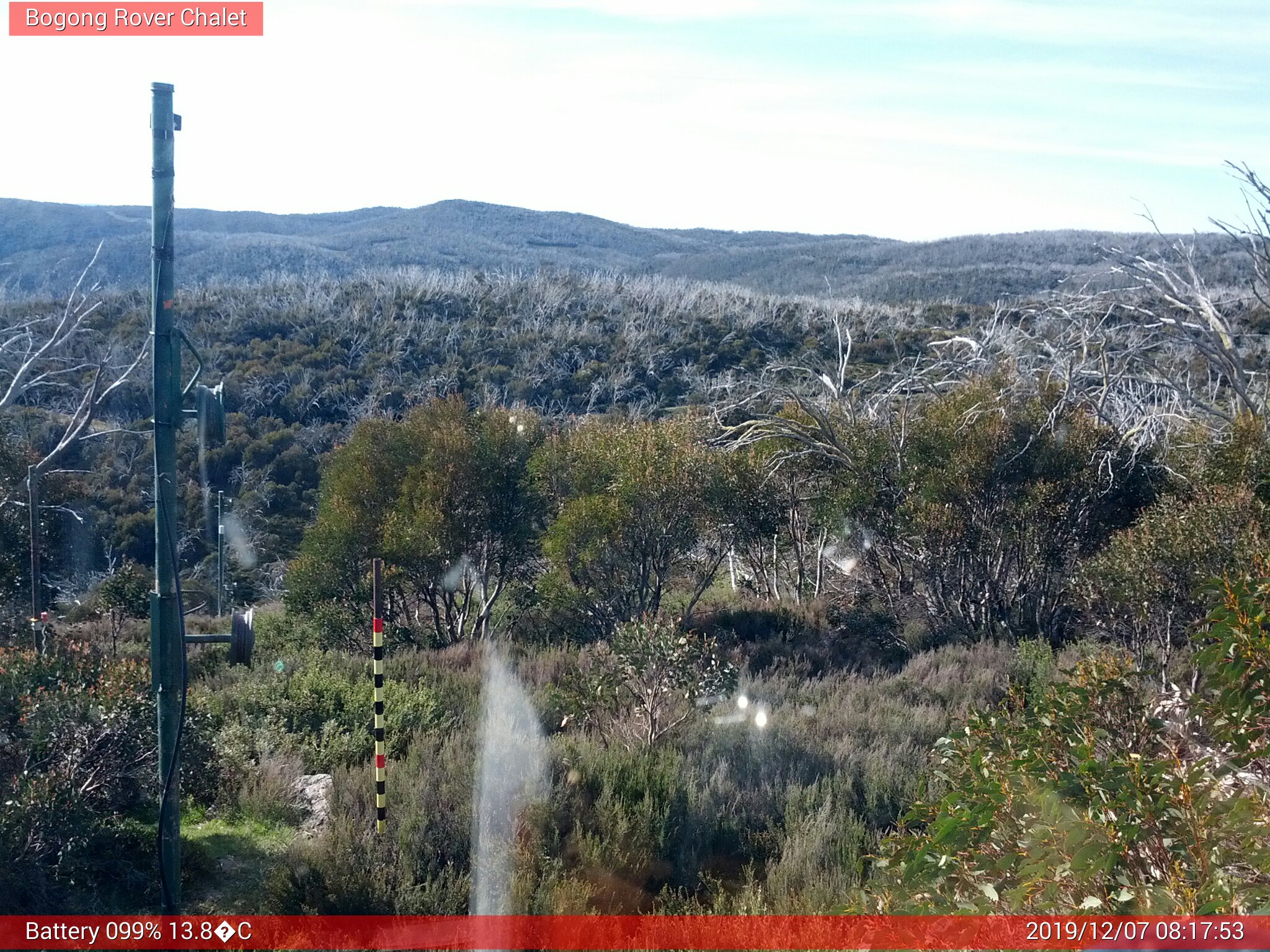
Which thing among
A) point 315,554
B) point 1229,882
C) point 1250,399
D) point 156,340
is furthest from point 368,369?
point 1229,882

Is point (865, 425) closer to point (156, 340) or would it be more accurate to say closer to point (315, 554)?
point (315, 554)

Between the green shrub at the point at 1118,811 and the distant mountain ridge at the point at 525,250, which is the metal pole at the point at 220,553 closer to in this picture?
the green shrub at the point at 1118,811

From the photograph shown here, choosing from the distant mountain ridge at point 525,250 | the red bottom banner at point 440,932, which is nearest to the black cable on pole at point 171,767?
the red bottom banner at point 440,932

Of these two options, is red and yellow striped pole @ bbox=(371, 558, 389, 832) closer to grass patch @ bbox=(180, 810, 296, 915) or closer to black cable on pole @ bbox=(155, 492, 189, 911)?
grass patch @ bbox=(180, 810, 296, 915)

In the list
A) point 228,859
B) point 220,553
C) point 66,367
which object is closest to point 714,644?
point 228,859

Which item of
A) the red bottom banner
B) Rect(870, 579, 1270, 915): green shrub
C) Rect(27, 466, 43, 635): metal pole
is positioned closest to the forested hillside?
Rect(870, 579, 1270, 915): green shrub
